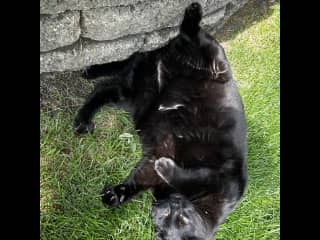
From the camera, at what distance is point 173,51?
2.82 m

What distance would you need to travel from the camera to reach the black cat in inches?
103

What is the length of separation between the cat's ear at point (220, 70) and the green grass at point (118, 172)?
485 mm

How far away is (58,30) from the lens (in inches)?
96.4

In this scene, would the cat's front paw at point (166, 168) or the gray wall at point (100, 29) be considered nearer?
the gray wall at point (100, 29)

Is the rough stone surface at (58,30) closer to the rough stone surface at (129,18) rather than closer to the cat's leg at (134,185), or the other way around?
the rough stone surface at (129,18)

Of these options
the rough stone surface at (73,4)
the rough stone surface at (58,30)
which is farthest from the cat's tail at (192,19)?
the rough stone surface at (58,30)

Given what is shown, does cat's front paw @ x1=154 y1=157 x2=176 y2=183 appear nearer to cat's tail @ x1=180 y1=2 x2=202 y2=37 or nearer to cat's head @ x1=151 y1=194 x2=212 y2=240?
cat's head @ x1=151 y1=194 x2=212 y2=240

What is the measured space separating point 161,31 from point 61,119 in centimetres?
83

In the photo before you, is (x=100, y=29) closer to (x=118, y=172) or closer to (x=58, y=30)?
(x=58, y=30)

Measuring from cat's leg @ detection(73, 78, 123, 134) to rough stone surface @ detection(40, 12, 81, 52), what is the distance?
0.39m

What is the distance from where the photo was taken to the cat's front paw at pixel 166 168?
8.55ft

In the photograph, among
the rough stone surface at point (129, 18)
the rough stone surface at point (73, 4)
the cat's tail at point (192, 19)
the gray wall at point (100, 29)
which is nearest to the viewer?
the rough stone surface at point (73, 4)

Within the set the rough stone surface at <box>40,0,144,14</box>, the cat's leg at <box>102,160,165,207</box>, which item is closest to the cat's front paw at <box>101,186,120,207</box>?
the cat's leg at <box>102,160,165,207</box>
